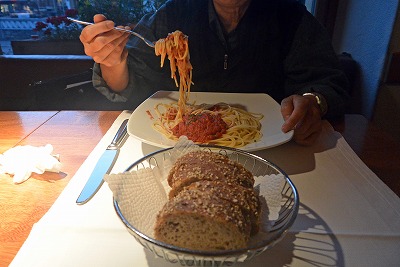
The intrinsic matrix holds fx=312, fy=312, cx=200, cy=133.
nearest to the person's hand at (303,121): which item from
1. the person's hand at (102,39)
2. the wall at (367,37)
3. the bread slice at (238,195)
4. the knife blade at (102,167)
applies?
the bread slice at (238,195)

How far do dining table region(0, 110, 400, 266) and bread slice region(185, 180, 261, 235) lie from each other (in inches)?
4.6

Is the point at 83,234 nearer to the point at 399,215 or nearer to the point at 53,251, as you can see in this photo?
the point at 53,251

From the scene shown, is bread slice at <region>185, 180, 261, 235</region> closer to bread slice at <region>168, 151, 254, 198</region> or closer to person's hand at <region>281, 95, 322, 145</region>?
bread slice at <region>168, 151, 254, 198</region>

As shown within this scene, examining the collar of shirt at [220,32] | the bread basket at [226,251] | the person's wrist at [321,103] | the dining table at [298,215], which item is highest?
the collar of shirt at [220,32]

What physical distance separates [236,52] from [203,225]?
1.67 m

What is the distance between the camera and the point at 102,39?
1.60m

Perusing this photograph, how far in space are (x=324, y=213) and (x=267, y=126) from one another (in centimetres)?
61

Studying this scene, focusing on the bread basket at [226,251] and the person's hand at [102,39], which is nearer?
the bread basket at [226,251]

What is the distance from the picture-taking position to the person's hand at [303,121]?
1.35 metres

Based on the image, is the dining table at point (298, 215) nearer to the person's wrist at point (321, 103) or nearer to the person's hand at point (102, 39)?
the person's wrist at point (321, 103)

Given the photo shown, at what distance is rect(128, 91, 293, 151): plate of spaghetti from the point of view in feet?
4.41

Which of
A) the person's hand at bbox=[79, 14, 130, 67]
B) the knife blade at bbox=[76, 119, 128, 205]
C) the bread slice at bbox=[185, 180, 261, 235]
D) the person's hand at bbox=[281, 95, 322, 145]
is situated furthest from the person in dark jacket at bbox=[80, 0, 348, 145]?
the bread slice at bbox=[185, 180, 261, 235]

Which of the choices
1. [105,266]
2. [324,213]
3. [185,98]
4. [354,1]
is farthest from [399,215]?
[354,1]

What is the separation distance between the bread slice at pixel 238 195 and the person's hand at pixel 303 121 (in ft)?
1.97
